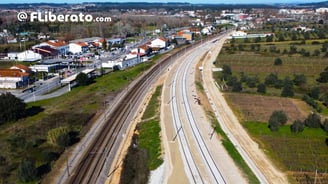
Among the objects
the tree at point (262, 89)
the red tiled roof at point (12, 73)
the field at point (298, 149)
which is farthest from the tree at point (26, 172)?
the red tiled roof at point (12, 73)

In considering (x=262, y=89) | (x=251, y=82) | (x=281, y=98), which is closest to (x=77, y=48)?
(x=251, y=82)

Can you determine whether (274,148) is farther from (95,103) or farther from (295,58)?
(295,58)

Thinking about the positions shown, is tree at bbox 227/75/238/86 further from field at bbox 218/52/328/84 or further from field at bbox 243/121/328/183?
field at bbox 243/121/328/183

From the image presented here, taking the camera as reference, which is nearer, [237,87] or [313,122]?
[313,122]

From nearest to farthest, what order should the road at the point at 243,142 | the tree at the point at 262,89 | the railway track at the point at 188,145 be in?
the railway track at the point at 188,145
the road at the point at 243,142
the tree at the point at 262,89

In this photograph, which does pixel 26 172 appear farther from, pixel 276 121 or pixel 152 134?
pixel 276 121

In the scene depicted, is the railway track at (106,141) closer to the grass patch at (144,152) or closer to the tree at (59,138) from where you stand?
the grass patch at (144,152)

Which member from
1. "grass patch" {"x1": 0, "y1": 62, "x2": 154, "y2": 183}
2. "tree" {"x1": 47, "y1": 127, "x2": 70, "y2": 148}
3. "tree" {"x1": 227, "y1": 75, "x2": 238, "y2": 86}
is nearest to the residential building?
"grass patch" {"x1": 0, "y1": 62, "x2": 154, "y2": 183}
